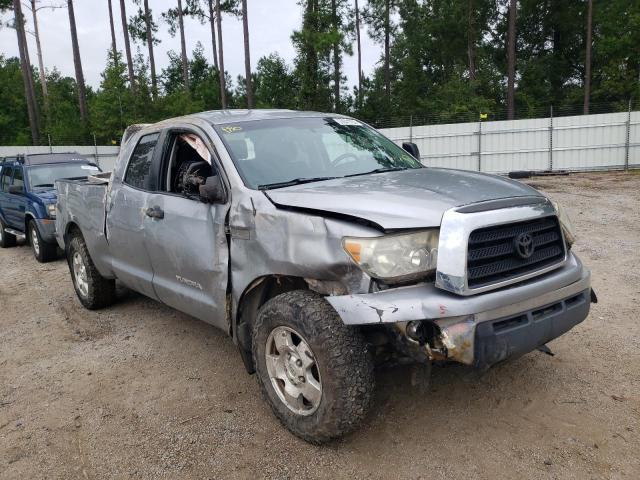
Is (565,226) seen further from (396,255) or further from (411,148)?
(411,148)

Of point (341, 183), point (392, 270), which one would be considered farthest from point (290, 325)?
point (341, 183)

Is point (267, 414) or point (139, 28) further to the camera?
point (139, 28)

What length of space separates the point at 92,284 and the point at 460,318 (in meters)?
4.33

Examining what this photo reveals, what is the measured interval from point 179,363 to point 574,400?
9.55 feet

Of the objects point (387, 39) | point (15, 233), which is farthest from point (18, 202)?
point (387, 39)

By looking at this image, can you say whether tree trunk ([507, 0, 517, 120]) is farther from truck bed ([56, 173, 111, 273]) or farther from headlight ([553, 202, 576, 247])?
headlight ([553, 202, 576, 247])

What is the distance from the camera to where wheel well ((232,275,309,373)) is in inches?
126

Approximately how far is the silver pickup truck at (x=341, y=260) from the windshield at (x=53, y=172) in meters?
6.66

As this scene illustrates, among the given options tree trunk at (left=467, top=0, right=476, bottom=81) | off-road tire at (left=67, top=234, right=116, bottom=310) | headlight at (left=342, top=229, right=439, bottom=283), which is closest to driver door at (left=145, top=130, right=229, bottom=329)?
headlight at (left=342, top=229, right=439, bottom=283)

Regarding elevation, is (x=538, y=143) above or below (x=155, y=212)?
below

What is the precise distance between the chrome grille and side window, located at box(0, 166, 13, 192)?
1048cm

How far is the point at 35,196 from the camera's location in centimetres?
916

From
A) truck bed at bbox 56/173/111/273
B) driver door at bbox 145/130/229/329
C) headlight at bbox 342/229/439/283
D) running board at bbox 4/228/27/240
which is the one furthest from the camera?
running board at bbox 4/228/27/240

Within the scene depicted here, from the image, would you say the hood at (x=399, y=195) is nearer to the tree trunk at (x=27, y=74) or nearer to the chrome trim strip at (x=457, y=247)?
the chrome trim strip at (x=457, y=247)
